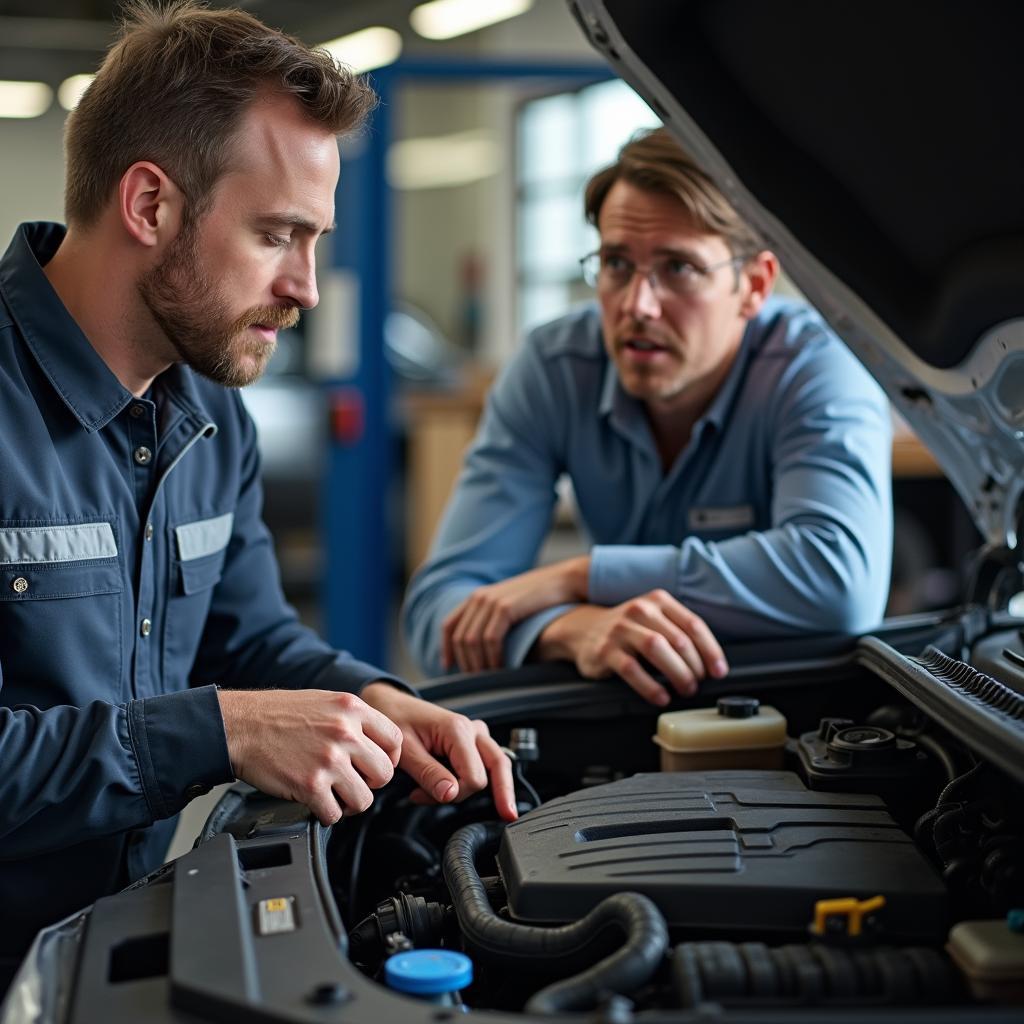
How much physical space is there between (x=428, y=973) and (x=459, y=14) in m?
8.35

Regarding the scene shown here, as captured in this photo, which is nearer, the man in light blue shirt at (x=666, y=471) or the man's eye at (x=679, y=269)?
the man in light blue shirt at (x=666, y=471)

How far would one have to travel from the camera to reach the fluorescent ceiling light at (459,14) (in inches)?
312

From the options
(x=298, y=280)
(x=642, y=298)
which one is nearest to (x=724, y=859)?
(x=298, y=280)

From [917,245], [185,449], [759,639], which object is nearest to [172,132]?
[185,449]

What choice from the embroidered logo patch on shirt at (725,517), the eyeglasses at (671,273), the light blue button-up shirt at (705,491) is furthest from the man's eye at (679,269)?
the embroidered logo patch on shirt at (725,517)

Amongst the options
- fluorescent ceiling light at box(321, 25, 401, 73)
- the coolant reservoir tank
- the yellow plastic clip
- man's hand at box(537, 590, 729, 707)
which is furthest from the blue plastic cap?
fluorescent ceiling light at box(321, 25, 401, 73)

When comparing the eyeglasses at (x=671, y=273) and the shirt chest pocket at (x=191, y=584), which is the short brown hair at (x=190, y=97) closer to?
the shirt chest pocket at (x=191, y=584)

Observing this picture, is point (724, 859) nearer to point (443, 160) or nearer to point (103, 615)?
point (103, 615)

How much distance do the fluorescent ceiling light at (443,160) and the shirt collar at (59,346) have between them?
8.59m

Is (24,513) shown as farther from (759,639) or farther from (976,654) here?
(976,654)

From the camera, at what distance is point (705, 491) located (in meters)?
1.83

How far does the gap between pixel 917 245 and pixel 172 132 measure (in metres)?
0.78

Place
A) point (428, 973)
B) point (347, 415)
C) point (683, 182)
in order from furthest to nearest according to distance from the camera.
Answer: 1. point (347, 415)
2. point (683, 182)
3. point (428, 973)

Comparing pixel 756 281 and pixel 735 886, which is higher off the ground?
pixel 756 281
